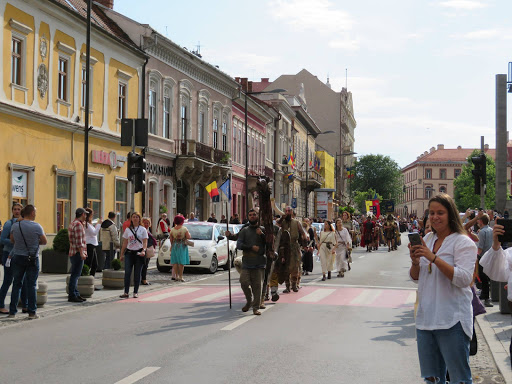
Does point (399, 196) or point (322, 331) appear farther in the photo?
point (399, 196)

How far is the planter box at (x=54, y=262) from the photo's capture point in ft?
73.0

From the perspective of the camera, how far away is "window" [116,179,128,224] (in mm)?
33463

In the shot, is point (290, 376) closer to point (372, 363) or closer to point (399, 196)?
point (372, 363)

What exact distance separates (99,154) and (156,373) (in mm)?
24035

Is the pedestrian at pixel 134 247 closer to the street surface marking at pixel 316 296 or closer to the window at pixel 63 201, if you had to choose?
the street surface marking at pixel 316 296

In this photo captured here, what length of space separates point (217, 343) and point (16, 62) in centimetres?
1786

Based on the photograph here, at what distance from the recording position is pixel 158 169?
37156 mm

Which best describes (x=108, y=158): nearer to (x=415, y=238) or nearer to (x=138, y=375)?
(x=138, y=375)

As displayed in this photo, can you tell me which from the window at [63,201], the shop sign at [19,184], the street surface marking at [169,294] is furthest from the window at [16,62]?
the street surface marking at [169,294]

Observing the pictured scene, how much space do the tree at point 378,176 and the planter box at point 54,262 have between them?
108254 mm

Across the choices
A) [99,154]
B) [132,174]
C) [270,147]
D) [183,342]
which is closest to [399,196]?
[270,147]

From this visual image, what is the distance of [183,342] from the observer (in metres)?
10.1

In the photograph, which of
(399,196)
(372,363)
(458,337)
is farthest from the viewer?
(399,196)

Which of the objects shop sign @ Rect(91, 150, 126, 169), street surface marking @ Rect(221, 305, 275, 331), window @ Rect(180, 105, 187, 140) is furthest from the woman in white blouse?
window @ Rect(180, 105, 187, 140)
